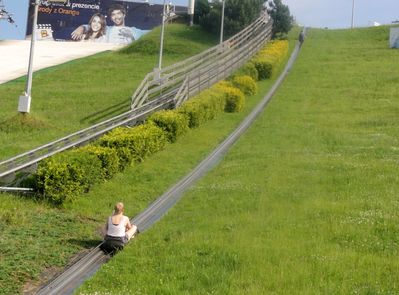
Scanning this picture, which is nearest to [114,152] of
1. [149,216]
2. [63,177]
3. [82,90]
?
[63,177]

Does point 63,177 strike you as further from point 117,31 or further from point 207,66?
point 117,31

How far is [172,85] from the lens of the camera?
37438mm

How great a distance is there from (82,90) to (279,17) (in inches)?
1322

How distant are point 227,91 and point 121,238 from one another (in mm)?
22682

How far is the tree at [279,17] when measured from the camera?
66688 millimetres

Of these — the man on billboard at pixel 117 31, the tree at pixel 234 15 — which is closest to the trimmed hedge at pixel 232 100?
the tree at pixel 234 15

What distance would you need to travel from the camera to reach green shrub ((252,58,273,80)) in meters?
45.0

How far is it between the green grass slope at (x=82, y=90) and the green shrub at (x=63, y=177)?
201 inches

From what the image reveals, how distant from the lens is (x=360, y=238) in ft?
36.2

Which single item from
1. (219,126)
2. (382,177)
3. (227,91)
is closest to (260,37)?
(227,91)

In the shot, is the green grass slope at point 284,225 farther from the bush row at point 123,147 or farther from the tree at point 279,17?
the tree at point 279,17

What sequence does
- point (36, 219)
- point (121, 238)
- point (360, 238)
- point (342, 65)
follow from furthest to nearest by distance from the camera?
1. point (342, 65)
2. point (36, 219)
3. point (121, 238)
4. point (360, 238)

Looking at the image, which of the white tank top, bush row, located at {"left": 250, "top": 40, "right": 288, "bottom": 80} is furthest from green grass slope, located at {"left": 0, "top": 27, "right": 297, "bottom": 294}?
bush row, located at {"left": 250, "top": 40, "right": 288, "bottom": 80}

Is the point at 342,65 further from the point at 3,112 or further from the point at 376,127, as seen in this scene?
the point at 3,112
